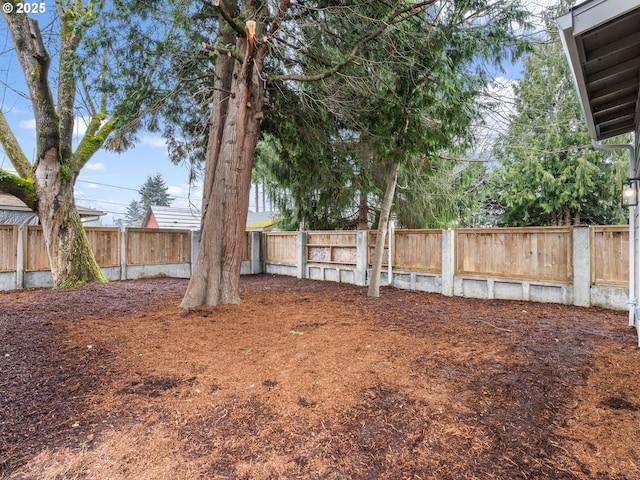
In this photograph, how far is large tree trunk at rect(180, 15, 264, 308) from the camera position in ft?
16.8

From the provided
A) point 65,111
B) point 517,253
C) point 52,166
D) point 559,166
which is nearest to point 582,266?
point 517,253

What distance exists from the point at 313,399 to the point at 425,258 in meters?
5.80

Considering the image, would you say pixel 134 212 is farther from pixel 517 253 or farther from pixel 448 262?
pixel 517 253

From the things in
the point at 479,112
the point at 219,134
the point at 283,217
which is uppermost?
the point at 479,112

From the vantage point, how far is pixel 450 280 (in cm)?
713

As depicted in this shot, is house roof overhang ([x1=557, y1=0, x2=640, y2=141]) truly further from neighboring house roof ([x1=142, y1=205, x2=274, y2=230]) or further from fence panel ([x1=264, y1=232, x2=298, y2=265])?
neighboring house roof ([x1=142, y1=205, x2=274, y2=230])

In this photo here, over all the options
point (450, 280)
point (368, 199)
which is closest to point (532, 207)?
point (368, 199)

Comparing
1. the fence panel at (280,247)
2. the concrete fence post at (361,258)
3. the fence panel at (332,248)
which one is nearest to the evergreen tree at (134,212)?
the fence panel at (280,247)

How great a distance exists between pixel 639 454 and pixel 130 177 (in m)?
38.3

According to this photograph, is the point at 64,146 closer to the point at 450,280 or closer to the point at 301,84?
the point at 301,84

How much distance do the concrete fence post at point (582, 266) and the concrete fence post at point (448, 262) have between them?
6.66ft

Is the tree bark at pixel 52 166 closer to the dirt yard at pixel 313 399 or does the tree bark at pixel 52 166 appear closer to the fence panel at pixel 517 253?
the dirt yard at pixel 313 399

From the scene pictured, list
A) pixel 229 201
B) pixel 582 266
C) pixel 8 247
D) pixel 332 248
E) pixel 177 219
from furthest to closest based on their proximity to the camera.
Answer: pixel 177 219 → pixel 332 248 → pixel 8 247 → pixel 582 266 → pixel 229 201

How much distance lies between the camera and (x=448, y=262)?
7.16 metres
